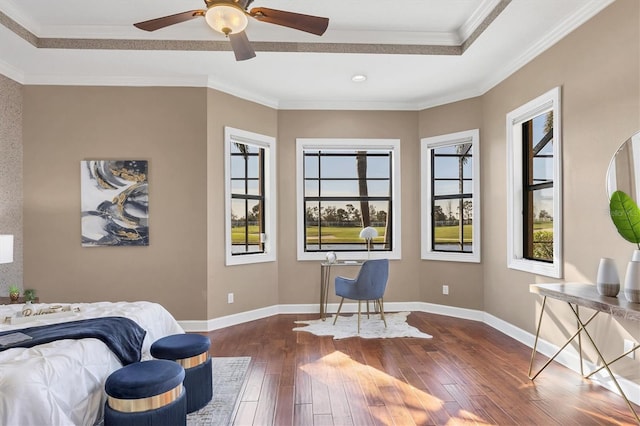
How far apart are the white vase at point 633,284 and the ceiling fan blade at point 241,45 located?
2.90 metres

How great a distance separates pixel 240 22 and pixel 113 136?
2.85 meters

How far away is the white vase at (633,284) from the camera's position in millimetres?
2475

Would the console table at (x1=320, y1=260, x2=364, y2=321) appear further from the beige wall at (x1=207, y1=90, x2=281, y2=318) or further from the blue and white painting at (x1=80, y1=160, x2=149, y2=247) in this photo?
the blue and white painting at (x1=80, y1=160, x2=149, y2=247)

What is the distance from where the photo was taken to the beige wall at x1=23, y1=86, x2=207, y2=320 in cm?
455

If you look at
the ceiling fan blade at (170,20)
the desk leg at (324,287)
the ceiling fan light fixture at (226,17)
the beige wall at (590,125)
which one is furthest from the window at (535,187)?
the ceiling fan blade at (170,20)

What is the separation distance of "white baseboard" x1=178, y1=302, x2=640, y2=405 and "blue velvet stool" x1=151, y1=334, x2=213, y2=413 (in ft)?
6.44

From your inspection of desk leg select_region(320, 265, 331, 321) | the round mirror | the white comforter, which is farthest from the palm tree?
the white comforter

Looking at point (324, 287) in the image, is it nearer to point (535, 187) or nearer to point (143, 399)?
point (535, 187)

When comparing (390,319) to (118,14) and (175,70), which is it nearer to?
(175,70)

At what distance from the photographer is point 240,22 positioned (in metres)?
2.50

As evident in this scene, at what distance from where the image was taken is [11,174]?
14.3ft

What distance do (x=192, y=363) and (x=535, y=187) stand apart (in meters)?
3.64

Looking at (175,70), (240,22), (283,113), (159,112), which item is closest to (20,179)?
(159,112)

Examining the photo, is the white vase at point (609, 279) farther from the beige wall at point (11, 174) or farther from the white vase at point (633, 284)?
the beige wall at point (11, 174)
